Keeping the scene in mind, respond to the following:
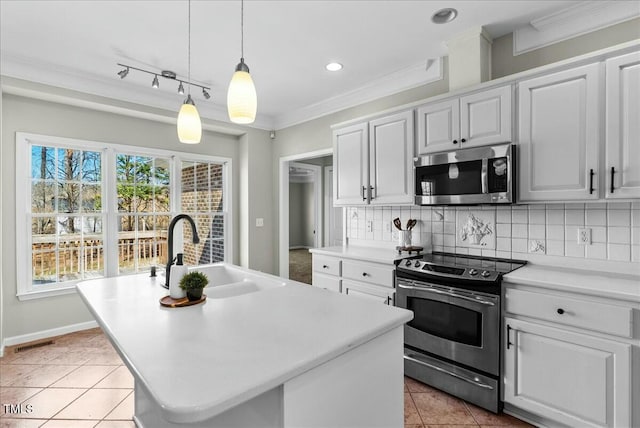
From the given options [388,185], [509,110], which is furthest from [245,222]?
[509,110]

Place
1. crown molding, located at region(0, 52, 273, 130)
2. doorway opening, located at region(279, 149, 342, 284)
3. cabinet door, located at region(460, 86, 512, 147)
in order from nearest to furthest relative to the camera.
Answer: cabinet door, located at region(460, 86, 512, 147)
crown molding, located at region(0, 52, 273, 130)
doorway opening, located at region(279, 149, 342, 284)

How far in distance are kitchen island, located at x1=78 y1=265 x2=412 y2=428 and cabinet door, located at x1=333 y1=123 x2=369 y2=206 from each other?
70.4 inches

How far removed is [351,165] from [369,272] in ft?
3.63

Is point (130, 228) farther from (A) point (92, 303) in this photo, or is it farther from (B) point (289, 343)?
(B) point (289, 343)

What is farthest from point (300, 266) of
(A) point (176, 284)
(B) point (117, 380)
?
(A) point (176, 284)

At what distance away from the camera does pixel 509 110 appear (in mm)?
2252

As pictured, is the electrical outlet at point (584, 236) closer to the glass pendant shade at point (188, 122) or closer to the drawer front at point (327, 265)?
the drawer front at point (327, 265)

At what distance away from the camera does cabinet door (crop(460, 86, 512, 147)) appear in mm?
Result: 2268

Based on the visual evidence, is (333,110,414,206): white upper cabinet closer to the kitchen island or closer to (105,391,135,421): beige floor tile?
the kitchen island

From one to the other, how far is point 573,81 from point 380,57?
1.54 meters

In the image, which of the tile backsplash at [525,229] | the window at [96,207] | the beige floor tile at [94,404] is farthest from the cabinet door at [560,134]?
the window at [96,207]

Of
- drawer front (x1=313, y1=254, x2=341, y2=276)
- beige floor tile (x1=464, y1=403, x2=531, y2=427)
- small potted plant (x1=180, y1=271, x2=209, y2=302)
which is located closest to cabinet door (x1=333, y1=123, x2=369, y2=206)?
drawer front (x1=313, y1=254, x2=341, y2=276)

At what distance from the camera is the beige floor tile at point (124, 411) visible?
2.13 meters

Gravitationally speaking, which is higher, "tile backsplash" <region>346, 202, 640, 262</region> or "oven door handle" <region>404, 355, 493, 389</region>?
"tile backsplash" <region>346, 202, 640, 262</region>
